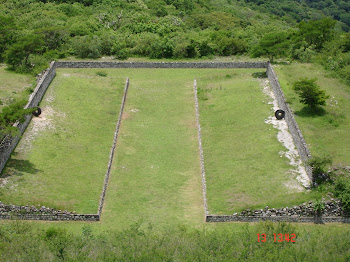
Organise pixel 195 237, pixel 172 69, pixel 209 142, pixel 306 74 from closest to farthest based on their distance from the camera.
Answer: pixel 195 237 → pixel 209 142 → pixel 306 74 → pixel 172 69

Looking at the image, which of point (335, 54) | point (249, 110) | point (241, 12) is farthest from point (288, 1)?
point (249, 110)

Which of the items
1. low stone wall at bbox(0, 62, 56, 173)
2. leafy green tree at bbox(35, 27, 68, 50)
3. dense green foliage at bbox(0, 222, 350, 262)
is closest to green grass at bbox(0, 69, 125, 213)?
low stone wall at bbox(0, 62, 56, 173)

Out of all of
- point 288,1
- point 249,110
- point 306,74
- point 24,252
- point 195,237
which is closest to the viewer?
point 24,252

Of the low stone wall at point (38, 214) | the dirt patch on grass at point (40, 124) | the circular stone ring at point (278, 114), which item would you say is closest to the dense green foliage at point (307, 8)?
the circular stone ring at point (278, 114)

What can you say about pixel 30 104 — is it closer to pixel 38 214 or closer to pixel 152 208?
pixel 38 214

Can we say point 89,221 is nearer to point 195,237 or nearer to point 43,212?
point 43,212

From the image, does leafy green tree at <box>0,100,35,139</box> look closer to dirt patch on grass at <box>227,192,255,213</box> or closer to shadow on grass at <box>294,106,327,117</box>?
dirt patch on grass at <box>227,192,255,213</box>

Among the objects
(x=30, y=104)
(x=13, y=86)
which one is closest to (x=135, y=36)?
Result: (x=13, y=86)

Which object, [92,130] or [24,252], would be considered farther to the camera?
[92,130]

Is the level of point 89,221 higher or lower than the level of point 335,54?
higher
